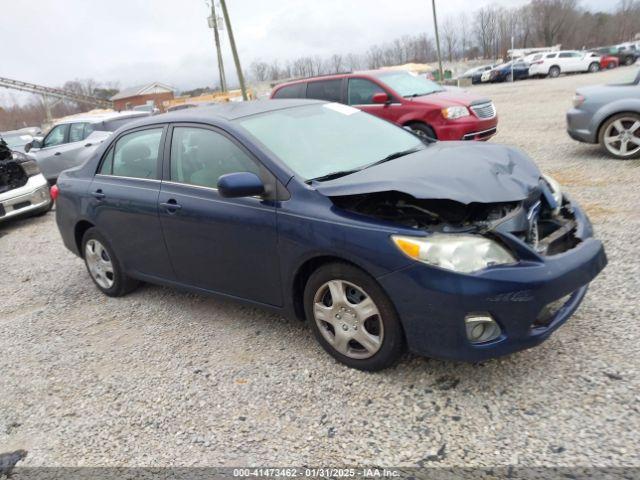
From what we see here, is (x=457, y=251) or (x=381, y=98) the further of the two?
(x=381, y=98)

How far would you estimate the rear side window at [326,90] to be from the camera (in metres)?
9.80

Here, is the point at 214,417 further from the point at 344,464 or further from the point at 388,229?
the point at 388,229

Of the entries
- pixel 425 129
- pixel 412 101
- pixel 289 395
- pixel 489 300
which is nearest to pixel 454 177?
pixel 489 300

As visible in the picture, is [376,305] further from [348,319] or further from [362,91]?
[362,91]

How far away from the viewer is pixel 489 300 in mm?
2551

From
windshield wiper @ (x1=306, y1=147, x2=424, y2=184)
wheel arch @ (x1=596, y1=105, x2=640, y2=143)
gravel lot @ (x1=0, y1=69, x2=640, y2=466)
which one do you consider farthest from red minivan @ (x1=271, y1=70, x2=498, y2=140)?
windshield wiper @ (x1=306, y1=147, x2=424, y2=184)

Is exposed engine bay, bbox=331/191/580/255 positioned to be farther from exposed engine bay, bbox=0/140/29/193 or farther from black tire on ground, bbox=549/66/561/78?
black tire on ground, bbox=549/66/561/78

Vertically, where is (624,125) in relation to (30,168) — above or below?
below

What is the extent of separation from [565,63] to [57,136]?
33.3 meters

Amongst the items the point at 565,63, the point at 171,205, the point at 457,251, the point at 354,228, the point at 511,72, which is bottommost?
the point at 511,72

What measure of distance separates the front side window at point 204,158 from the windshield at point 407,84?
625 centimetres

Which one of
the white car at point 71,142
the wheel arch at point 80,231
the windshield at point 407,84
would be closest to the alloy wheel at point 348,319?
the wheel arch at point 80,231

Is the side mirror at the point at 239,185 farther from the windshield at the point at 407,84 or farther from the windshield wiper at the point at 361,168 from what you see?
the windshield at the point at 407,84

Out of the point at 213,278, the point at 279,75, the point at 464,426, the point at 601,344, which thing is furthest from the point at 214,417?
the point at 279,75
